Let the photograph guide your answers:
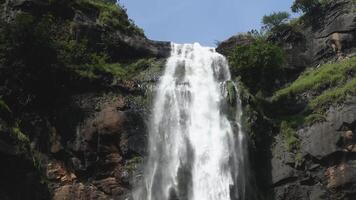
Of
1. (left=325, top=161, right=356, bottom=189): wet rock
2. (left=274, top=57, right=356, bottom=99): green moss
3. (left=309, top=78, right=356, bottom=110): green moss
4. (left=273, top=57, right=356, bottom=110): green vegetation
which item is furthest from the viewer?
(left=274, top=57, right=356, bottom=99): green moss

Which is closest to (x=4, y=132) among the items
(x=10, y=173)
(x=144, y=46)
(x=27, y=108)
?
(x=10, y=173)

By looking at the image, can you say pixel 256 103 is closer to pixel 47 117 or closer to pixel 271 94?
pixel 271 94

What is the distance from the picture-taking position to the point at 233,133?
25.3 m

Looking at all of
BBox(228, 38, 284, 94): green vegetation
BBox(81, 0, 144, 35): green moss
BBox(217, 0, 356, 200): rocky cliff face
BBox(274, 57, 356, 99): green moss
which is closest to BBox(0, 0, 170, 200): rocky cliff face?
BBox(81, 0, 144, 35): green moss

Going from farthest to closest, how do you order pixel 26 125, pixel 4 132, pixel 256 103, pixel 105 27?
pixel 105 27 < pixel 256 103 < pixel 26 125 < pixel 4 132

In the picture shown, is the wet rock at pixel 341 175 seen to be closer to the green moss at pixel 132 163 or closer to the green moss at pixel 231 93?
the green moss at pixel 231 93

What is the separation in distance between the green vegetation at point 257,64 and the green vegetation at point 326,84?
1065 millimetres

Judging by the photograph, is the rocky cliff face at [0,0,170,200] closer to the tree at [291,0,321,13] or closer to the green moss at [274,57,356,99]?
the green moss at [274,57,356,99]

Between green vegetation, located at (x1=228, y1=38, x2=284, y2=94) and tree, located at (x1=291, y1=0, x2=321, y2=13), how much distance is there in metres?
5.31

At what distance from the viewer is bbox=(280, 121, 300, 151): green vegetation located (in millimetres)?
25766

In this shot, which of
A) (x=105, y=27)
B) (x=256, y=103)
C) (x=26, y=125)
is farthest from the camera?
(x=105, y=27)

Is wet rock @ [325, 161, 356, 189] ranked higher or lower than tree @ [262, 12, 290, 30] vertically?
lower

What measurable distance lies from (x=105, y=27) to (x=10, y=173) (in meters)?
9.84

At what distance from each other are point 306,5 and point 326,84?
6696 mm
